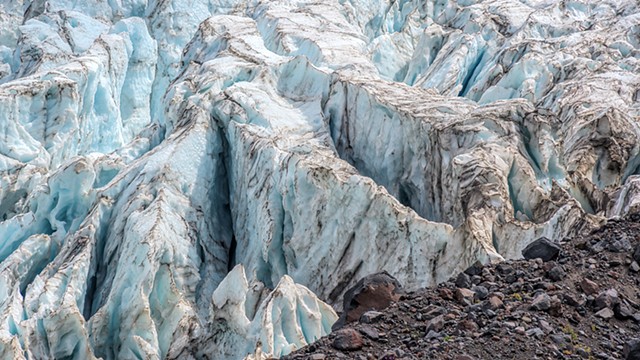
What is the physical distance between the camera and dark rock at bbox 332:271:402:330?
8125 millimetres

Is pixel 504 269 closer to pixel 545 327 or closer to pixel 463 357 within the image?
pixel 545 327

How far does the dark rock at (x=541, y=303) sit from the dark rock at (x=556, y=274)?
2.10 ft

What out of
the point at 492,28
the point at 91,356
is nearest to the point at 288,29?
the point at 492,28

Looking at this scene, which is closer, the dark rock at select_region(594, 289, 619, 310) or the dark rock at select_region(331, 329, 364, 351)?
the dark rock at select_region(331, 329, 364, 351)

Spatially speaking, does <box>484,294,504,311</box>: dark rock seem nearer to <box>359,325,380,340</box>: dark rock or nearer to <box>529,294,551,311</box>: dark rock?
<box>529,294,551,311</box>: dark rock

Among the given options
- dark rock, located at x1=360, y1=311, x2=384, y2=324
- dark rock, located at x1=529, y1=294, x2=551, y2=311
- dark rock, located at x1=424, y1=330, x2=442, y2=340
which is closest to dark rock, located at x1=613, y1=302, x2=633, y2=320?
dark rock, located at x1=529, y1=294, x2=551, y2=311

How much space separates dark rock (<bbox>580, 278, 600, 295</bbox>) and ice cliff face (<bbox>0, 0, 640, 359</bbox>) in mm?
4393

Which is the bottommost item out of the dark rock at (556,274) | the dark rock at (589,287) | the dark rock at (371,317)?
the dark rock at (371,317)

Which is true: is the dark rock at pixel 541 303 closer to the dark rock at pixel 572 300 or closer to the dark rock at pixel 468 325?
the dark rock at pixel 572 300

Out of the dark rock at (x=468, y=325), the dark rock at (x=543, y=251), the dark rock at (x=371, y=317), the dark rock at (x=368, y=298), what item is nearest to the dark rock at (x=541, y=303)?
the dark rock at (x=468, y=325)

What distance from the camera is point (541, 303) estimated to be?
6.66 metres

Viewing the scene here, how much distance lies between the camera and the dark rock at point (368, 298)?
8.12 metres

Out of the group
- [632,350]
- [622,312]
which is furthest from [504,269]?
[632,350]

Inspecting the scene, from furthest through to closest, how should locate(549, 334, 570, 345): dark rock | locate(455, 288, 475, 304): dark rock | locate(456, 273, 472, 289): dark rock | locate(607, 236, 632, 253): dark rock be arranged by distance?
1. locate(607, 236, 632, 253): dark rock
2. locate(456, 273, 472, 289): dark rock
3. locate(455, 288, 475, 304): dark rock
4. locate(549, 334, 570, 345): dark rock
